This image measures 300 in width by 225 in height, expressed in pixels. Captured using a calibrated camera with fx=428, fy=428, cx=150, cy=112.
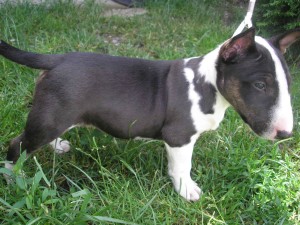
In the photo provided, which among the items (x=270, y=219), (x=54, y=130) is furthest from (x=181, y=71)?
(x=270, y=219)

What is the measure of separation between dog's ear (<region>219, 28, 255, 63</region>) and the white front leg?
0.78m

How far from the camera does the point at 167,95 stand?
3482 mm

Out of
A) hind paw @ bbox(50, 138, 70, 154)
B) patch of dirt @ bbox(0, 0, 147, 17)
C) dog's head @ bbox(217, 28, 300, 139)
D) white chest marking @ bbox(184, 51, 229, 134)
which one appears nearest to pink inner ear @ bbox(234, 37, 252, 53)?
dog's head @ bbox(217, 28, 300, 139)

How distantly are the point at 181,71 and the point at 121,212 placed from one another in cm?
123

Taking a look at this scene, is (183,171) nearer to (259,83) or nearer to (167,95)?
(167,95)

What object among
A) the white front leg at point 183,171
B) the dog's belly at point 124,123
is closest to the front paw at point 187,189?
the white front leg at point 183,171

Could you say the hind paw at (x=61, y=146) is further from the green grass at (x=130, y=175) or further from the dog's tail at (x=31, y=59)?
the dog's tail at (x=31, y=59)

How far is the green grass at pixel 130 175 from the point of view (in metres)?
3.10

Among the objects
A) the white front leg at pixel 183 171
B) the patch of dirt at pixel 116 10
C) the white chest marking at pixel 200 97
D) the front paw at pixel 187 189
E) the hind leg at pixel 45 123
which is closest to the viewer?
the hind leg at pixel 45 123

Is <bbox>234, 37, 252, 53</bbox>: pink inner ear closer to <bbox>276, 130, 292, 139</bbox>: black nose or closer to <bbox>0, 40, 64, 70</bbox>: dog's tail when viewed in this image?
<bbox>276, 130, 292, 139</bbox>: black nose

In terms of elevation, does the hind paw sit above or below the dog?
below

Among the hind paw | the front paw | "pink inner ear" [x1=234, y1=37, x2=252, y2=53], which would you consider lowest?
the front paw

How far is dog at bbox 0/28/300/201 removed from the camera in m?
3.08

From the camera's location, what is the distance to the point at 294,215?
3594 millimetres
